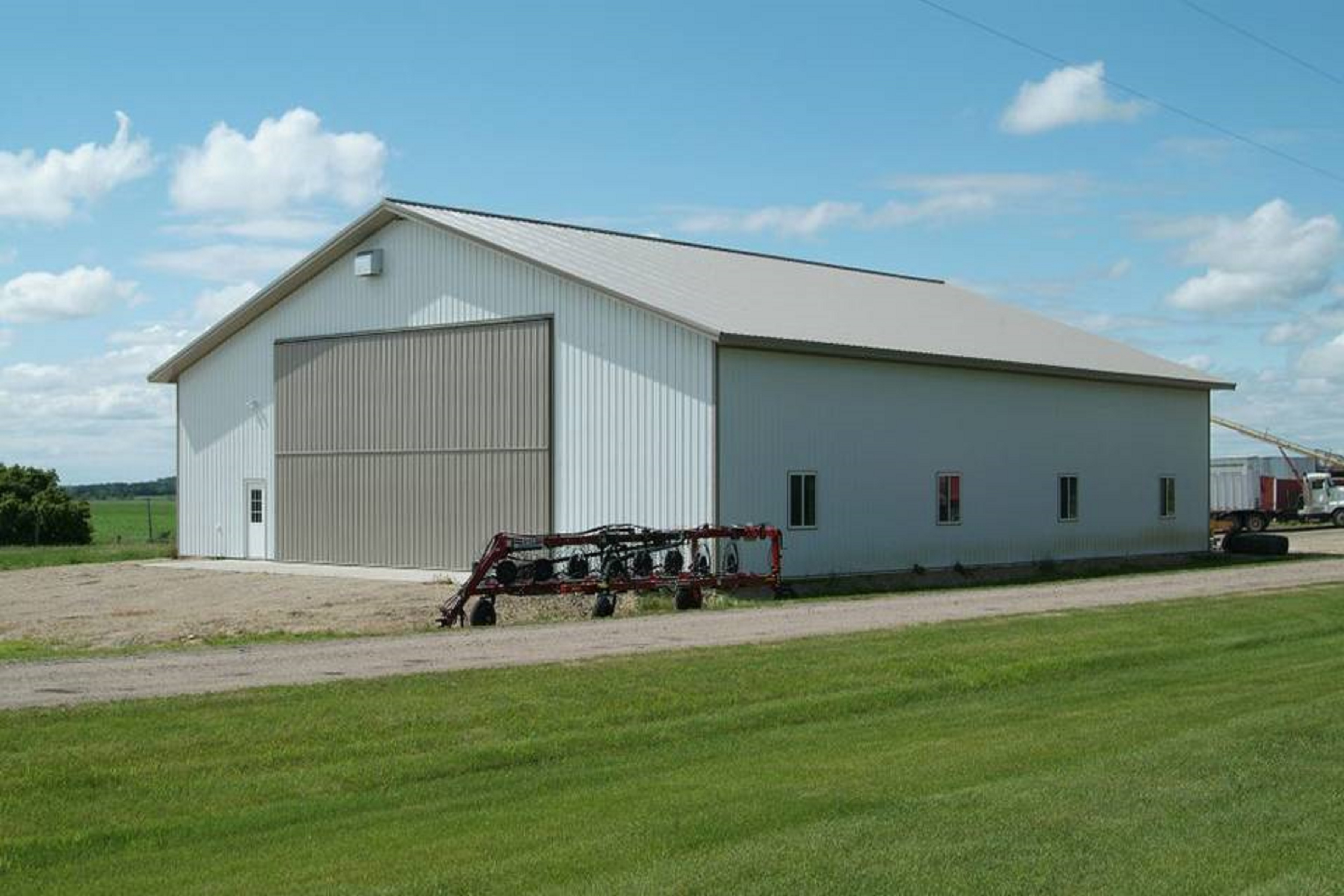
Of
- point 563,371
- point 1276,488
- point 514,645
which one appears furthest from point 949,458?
point 1276,488

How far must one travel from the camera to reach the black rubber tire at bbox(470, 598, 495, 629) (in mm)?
25031

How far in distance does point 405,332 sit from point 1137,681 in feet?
76.6

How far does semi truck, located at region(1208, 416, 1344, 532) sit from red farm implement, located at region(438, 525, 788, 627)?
3577 cm

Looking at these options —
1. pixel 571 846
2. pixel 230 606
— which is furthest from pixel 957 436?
pixel 571 846

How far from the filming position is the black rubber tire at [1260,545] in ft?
144

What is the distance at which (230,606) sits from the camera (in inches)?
1196

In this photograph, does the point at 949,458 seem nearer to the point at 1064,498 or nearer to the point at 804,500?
the point at 804,500

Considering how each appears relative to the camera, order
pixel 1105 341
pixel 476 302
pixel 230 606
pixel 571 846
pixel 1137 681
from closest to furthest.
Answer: pixel 571 846, pixel 1137 681, pixel 230 606, pixel 476 302, pixel 1105 341

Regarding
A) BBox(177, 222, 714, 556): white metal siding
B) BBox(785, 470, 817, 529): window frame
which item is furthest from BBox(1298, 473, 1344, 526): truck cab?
BBox(177, 222, 714, 556): white metal siding

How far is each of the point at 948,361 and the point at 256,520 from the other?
58.8ft

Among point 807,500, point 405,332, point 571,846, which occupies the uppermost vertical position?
point 405,332

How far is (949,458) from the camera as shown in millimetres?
34938

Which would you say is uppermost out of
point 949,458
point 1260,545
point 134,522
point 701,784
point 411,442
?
point 411,442

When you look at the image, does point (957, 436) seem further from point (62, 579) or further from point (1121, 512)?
point (62, 579)
